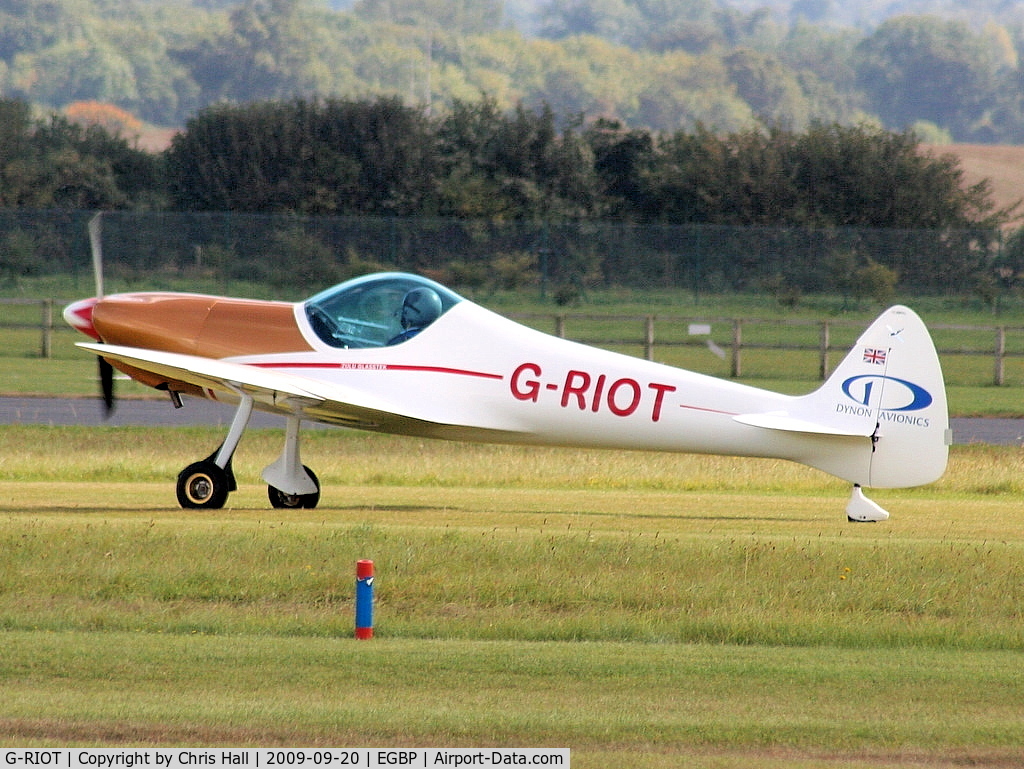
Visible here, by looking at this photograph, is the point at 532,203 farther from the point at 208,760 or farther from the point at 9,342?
the point at 208,760

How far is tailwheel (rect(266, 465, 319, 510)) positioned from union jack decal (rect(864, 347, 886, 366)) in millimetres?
5130

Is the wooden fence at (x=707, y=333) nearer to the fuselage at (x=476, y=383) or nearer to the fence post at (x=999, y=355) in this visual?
the fence post at (x=999, y=355)

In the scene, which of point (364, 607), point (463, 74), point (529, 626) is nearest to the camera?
point (364, 607)

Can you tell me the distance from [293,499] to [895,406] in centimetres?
550

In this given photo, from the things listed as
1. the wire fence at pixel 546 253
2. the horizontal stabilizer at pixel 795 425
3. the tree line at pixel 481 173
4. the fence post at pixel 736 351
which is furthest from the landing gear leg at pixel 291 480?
the tree line at pixel 481 173

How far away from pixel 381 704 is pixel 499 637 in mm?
2218

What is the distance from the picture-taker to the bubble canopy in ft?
47.5

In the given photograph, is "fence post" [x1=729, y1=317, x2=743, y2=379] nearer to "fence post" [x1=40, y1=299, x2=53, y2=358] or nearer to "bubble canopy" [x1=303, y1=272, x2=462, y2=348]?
"fence post" [x1=40, y1=299, x2=53, y2=358]

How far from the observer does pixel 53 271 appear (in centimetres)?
4100

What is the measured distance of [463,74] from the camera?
566ft

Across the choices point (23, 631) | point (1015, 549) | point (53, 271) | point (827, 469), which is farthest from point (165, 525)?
point (53, 271)

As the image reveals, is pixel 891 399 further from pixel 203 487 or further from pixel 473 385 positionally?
pixel 203 487

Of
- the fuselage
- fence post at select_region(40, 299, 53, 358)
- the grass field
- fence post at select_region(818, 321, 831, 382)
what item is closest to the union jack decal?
the fuselage

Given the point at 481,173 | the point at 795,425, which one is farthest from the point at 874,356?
the point at 481,173
